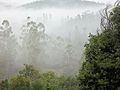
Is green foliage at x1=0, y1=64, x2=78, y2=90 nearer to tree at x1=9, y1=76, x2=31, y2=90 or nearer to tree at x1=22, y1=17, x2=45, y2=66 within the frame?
tree at x1=9, y1=76, x2=31, y2=90

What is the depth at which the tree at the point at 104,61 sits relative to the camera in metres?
18.5

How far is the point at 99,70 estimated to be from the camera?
1923 centimetres

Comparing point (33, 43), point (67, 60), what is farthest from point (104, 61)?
point (67, 60)

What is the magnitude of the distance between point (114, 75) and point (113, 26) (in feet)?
10.3

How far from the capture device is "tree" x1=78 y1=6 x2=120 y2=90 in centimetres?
1853

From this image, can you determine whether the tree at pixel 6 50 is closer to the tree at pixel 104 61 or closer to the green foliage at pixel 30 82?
the green foliage at pixel 30 82

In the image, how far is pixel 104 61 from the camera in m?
18.7

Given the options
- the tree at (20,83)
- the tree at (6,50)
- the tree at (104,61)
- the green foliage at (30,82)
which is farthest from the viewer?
the tree at (6,50)

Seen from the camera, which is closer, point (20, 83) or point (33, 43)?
point (20, 83)

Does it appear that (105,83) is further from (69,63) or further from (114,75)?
(69,63)

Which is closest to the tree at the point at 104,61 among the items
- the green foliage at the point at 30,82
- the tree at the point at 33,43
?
the green foliage at the point at 30,82

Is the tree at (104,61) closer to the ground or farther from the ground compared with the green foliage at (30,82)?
farther from the ground

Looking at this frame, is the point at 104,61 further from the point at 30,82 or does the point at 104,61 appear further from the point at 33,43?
the point at 33,43

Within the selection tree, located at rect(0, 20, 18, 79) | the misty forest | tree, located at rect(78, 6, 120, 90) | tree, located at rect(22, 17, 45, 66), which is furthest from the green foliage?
tree, located at rect(22, 17, 45, 66)
